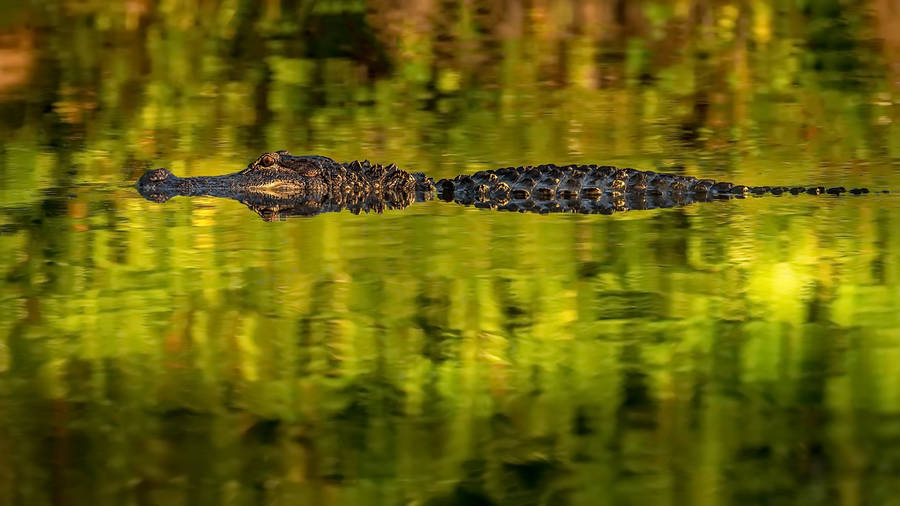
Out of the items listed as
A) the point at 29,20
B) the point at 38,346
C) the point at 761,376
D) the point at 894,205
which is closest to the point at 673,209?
the point at 894,205

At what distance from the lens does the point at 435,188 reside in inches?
368

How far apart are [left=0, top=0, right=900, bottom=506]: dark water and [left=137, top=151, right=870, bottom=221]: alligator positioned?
11.1 inches

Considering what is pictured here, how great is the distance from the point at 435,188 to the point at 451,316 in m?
3.60

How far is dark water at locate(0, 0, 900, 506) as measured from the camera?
4254 millimetres

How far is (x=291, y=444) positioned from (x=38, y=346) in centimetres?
145

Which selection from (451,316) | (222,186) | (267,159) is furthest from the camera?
(267,159)

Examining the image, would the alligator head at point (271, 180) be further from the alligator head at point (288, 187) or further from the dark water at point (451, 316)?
the dark water at point (451, 316)

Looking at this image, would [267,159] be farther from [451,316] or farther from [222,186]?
A: [451,316]

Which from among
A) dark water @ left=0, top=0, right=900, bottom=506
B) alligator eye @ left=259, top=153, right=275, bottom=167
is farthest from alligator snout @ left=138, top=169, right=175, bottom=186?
alligator eye @ left=259, top=153, right=275, bottom=167

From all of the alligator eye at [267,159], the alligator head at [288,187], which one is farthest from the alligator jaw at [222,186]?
the alligator eye at [267,159]

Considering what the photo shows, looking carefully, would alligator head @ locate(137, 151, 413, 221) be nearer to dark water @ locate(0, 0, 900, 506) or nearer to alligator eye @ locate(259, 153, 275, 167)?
alligator eye @ locate(259, 153, 275, 167)

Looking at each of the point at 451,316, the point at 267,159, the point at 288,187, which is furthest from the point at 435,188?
the point at 451,316

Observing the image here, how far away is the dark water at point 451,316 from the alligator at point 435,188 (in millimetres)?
282

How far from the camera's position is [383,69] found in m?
14.2
